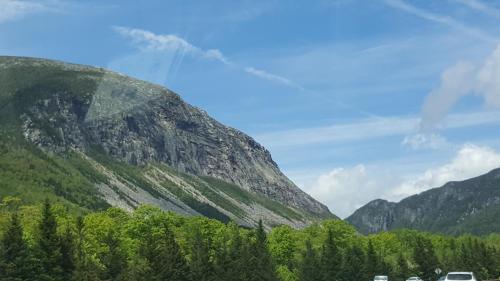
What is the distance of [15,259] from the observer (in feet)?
201

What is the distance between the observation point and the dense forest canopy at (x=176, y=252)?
211 ft

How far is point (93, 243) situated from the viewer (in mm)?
100375

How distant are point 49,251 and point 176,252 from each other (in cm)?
1649

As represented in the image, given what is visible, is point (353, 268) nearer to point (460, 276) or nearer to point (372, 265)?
point (372, 265)

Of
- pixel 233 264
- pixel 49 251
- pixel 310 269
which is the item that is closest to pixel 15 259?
pixel 49 251

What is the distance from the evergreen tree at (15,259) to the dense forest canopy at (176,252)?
0.09 metres

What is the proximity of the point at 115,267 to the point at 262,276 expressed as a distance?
24.1 m

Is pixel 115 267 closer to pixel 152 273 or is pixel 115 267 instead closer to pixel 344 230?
pixel 152 273

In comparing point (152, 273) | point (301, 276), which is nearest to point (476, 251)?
point (301, 276)

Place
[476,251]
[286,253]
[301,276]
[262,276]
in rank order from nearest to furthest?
[262,276] → [301,276] → [286,253] → [476,251]

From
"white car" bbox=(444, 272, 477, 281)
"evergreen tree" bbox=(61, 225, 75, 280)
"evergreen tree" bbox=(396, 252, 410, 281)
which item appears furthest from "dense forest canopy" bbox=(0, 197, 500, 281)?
"white car" bbox=(444, 272, 477, 281)

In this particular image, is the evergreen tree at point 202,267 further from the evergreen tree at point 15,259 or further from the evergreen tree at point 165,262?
the evergreen tree at point 15,259

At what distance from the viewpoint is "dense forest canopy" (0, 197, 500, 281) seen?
2537 inches

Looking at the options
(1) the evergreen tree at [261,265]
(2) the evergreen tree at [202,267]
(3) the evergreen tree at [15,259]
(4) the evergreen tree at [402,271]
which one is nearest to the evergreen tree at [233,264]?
(2) the evergreen tree at [202,267]
